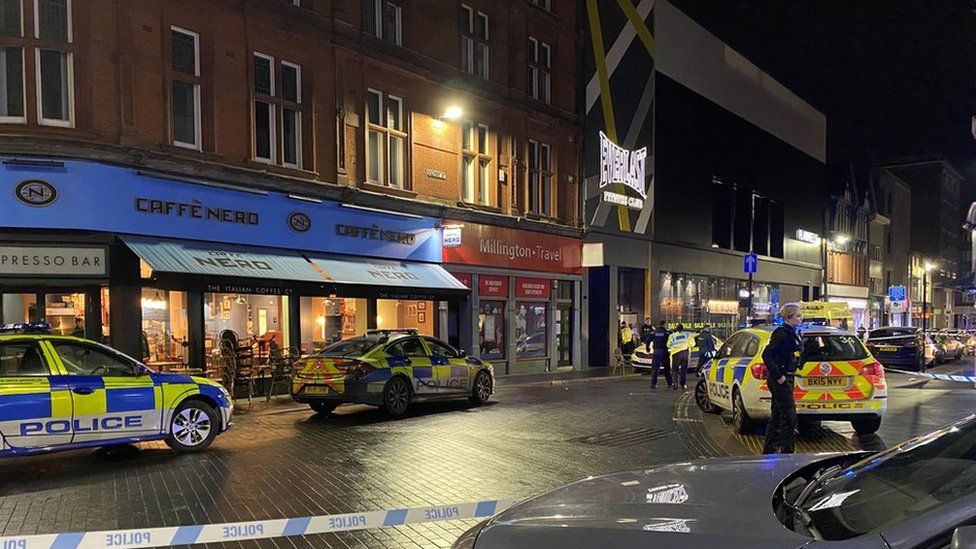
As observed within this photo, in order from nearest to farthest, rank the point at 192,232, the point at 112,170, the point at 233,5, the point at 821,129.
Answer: the point at 112,170
the point at 192,232
the point at 233,5
the point at 821,129

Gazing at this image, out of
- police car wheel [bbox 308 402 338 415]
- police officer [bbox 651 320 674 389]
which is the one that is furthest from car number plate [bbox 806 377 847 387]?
police car wheel [bbox 308 402 338 415]

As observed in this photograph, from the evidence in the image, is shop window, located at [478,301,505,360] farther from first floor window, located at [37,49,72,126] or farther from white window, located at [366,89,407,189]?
first floor window, located at [37,49,72,126]

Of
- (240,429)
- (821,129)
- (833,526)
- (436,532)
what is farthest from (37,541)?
(821,129)

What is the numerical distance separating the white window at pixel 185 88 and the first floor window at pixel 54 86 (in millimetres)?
1888

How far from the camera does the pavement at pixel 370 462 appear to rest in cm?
611

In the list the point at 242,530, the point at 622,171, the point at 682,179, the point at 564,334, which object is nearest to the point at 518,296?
the point at 564,334

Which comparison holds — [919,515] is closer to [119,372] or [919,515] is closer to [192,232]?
[119,372]

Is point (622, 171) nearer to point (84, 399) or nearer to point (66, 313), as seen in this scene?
point (66, 313)

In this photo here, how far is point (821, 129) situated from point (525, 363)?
125 feet

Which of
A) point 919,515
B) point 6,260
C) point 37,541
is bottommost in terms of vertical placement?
point 37,541

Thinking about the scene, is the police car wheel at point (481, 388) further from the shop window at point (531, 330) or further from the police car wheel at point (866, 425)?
the shop window at point (531, 330)

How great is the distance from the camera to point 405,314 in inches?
749

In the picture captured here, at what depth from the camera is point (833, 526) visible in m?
2.21

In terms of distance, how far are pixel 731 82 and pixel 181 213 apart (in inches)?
1253
